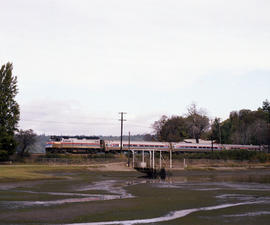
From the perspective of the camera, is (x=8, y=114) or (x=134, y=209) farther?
(x=8, y=114)

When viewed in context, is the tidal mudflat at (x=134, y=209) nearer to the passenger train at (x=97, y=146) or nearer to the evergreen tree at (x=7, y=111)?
the evergreen tree at (x=7, y=111)

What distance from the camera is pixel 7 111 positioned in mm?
70375

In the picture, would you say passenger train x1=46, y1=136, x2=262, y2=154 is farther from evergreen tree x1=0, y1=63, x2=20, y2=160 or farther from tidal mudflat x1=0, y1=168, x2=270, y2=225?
tidal mudflat x1=0, y1=168, x2=270, y2=225

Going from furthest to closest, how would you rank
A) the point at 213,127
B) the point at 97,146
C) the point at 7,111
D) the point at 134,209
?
1. the point at 213,127
2. the point at 97,146
3. the point at 7,111
4. the point at 134,209

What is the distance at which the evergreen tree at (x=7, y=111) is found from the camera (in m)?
67.4

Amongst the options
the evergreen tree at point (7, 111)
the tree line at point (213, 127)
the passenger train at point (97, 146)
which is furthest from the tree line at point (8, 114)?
the tree line at point (213, 127)

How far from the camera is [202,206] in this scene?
24.5 meters

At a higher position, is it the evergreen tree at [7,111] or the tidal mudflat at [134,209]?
the evergreen tree at [7,111]

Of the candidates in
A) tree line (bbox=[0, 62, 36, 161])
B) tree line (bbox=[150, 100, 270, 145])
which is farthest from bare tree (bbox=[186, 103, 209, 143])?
tree line (bbox=[0, 62, 36, 161])

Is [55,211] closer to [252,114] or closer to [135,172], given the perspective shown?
[135,172]

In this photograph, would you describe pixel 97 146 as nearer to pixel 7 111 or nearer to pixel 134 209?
pixel 7 111

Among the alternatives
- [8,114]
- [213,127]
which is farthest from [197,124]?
[8,114]

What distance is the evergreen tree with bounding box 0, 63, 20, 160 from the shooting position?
67.4 metres

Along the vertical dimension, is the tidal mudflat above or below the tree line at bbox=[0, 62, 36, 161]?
below
